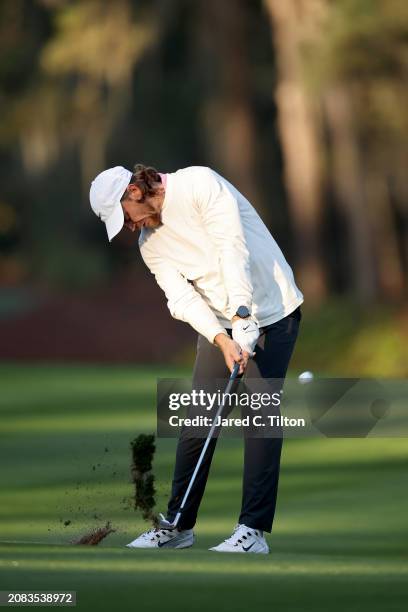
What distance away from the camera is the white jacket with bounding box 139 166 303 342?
8.01 metres

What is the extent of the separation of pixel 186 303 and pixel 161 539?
44.9 inches

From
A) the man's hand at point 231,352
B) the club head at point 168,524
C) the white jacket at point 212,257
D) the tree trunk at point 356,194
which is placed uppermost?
the tree trunk at point 356,194

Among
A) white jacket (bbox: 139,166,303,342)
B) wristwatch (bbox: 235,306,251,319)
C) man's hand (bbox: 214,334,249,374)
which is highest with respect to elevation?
white jacket (bbox: 139,166,303,342)

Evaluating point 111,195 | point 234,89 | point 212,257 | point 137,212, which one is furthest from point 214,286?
point 234,89

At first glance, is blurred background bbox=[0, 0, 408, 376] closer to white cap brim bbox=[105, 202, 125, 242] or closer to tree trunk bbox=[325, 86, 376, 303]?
tree trunk bbox=[325, 86, 376, 303]

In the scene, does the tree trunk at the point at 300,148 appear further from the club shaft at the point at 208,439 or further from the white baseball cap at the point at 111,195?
the white baseball cap at the point at 111,195

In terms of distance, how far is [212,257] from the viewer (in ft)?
27.0

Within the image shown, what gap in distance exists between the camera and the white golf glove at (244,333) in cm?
792

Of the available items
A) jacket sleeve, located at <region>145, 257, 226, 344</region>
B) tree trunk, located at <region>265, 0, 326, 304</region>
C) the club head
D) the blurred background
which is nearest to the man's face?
jacket sleeve, located at <region>145, 257, 226, 344</region>

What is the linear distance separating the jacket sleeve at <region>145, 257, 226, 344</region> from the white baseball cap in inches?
14.8

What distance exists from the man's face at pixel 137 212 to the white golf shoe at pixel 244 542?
57.8 inches

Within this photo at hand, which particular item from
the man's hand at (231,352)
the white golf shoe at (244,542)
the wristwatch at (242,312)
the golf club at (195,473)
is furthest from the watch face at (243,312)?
the white golf shoe at (244,542)

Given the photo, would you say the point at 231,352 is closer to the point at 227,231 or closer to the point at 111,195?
the point at 227,231

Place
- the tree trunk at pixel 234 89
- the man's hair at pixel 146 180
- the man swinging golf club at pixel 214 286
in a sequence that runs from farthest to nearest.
Result: the tree trunk at pixel 234 89 → the man's hair at pixel 146 180 → the man swinging golf club at pixel 214 286
